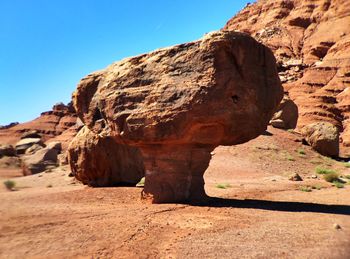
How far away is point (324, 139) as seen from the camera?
24875 mm

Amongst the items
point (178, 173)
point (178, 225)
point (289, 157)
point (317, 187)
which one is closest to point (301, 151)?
point (289, 157)

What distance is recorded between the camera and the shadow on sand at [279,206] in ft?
29.5

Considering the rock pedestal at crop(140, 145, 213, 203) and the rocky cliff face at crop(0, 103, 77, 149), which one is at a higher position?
the rocky cliff face at crop(0, 103, 77, 149)

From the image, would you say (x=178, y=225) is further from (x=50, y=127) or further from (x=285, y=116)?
(x=50, y=127)

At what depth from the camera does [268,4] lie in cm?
7369

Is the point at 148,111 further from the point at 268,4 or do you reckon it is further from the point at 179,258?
the point at 268,4

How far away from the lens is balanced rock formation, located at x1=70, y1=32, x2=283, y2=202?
29.8 ft

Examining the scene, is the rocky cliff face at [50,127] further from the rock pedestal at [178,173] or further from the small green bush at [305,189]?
the rock pedestal at [178,173]

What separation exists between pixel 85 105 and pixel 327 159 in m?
17.2

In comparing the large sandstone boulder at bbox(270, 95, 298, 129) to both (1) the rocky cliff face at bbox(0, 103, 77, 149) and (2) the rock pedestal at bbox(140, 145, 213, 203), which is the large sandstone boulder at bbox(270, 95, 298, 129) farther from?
(1) the rocky cliff face at bbox(0, 103, 77, 149)

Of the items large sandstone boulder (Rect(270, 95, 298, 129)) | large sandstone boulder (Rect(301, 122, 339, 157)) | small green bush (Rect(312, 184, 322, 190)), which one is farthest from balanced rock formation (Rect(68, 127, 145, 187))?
large sandstone boulder (Rect(270, 95, 298, 129))

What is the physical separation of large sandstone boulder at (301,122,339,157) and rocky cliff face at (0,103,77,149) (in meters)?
41.2

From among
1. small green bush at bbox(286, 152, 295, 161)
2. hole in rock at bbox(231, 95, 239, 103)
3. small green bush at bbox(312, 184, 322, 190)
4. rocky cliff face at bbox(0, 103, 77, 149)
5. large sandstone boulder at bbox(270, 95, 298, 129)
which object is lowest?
small green bush at bbox(312, 184, 322, 190)

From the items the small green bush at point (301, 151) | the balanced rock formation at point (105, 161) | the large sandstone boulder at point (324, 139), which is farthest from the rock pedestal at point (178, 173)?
the large sandstone boulder at point (324, 139)
